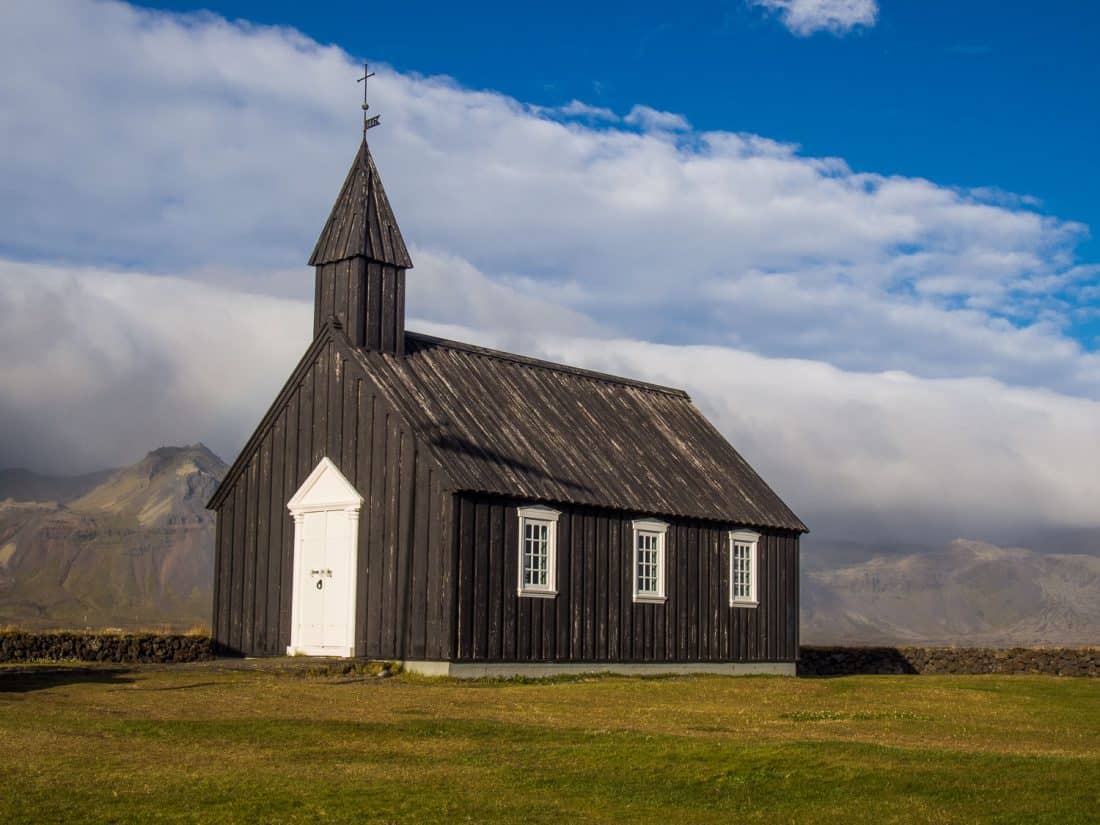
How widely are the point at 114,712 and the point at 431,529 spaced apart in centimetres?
990

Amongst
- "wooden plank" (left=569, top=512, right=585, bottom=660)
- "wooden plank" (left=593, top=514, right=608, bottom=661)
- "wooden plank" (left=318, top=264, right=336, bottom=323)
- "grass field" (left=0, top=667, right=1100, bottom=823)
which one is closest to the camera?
"grass field" (left=0, top=667, right=1100, bottom=823)

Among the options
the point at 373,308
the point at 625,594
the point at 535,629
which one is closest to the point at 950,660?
the point at 625,594

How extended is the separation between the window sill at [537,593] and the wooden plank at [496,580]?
21.3 inches

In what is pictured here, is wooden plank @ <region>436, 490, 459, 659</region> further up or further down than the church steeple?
further down

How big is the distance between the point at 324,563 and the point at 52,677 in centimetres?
708

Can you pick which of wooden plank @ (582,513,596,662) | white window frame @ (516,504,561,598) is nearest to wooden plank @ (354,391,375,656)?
white window frame @ (516,504,561,598)

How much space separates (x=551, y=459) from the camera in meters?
32.4

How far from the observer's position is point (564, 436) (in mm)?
34156

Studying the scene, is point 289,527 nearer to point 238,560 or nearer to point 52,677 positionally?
point 238,560

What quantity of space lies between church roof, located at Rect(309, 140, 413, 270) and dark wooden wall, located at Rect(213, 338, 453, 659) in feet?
7.42

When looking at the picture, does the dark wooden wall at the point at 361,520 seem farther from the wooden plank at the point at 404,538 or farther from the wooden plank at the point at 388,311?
the wooden plank at the point at 388,311

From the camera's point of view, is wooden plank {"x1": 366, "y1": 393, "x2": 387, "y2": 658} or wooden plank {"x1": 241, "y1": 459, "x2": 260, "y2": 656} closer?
wooden plank {"x1": 366, "y1": 393, "x2": 387, "y2": 658}

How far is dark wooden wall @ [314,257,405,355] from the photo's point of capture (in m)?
32.3

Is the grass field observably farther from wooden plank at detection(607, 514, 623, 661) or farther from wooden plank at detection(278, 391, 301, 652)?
wooden plank at detection(607, 514, 623, 661)
